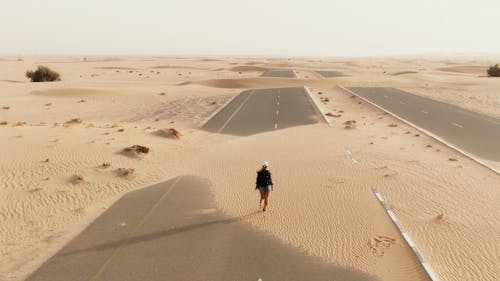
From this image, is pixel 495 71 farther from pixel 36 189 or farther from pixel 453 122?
pixel 36 189

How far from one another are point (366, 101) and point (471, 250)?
35.9 m

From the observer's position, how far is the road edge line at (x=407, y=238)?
980 cm

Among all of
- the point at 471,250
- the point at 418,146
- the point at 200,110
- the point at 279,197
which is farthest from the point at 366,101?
the point at 471,250

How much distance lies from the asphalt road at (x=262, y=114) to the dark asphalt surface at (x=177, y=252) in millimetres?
15241

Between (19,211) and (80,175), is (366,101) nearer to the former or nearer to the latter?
(80,175)

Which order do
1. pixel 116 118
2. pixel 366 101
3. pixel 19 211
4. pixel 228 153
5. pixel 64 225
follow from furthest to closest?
pixel 366 101, pixel 116 118, pixel 228 153, pixel 19 211, pixel 64 225

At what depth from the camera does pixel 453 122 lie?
32.3 metres

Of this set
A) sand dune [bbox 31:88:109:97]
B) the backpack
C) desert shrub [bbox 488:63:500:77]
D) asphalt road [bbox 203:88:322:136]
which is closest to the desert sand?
the backpack

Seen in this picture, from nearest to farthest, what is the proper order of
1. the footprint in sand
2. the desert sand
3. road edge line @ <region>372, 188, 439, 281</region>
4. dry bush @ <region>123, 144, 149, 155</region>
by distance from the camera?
road edge line @ <region>372, 188, 439, 281</region>
the footprint in sand
the desert sand
dry bush @ <region>123, 144, 149, 155</region>

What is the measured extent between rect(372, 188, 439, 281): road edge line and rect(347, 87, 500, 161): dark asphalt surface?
9.69 m

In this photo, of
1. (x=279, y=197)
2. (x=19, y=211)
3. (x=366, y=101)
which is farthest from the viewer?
(x=366, y=101)

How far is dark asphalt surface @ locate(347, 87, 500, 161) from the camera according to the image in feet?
78.5

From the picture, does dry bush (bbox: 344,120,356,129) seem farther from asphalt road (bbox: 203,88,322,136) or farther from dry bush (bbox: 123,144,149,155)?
dry bush (bbox: 123,144,149,155)

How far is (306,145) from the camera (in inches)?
950
